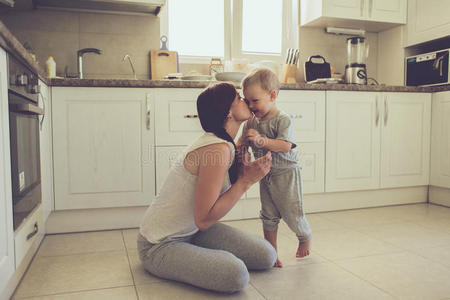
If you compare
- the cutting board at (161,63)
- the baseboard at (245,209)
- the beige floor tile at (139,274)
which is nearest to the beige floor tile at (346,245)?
the baseboard at (245,209)

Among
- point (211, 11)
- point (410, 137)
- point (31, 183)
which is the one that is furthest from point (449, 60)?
point (31, 183)

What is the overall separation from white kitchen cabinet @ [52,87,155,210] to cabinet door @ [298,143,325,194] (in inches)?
39.2

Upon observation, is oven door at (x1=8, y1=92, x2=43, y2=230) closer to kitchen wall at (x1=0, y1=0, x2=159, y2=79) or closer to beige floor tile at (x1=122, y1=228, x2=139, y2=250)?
beige floor tile at (x1=122, y1=228, x2=139, y2=250)

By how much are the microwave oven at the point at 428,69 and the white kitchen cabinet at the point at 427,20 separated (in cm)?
13

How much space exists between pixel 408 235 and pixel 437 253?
0.31 metres

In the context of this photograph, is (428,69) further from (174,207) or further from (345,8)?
(174,207)

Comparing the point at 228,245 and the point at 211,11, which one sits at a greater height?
the point at 211,11

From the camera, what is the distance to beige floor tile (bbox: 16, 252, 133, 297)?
1445mm

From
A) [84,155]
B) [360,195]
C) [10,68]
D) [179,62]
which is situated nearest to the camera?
[10,68]

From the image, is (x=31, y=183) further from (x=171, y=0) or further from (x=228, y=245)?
(x=171, y=0)

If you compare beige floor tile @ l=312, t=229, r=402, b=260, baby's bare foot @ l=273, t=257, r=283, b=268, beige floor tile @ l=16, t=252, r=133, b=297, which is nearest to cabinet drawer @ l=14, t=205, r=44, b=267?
beige floor tile @ l=16, t=252, r=133, b=297

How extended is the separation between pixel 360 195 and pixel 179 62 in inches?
67.3

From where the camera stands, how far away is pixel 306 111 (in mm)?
2561

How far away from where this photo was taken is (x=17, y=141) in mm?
1339
